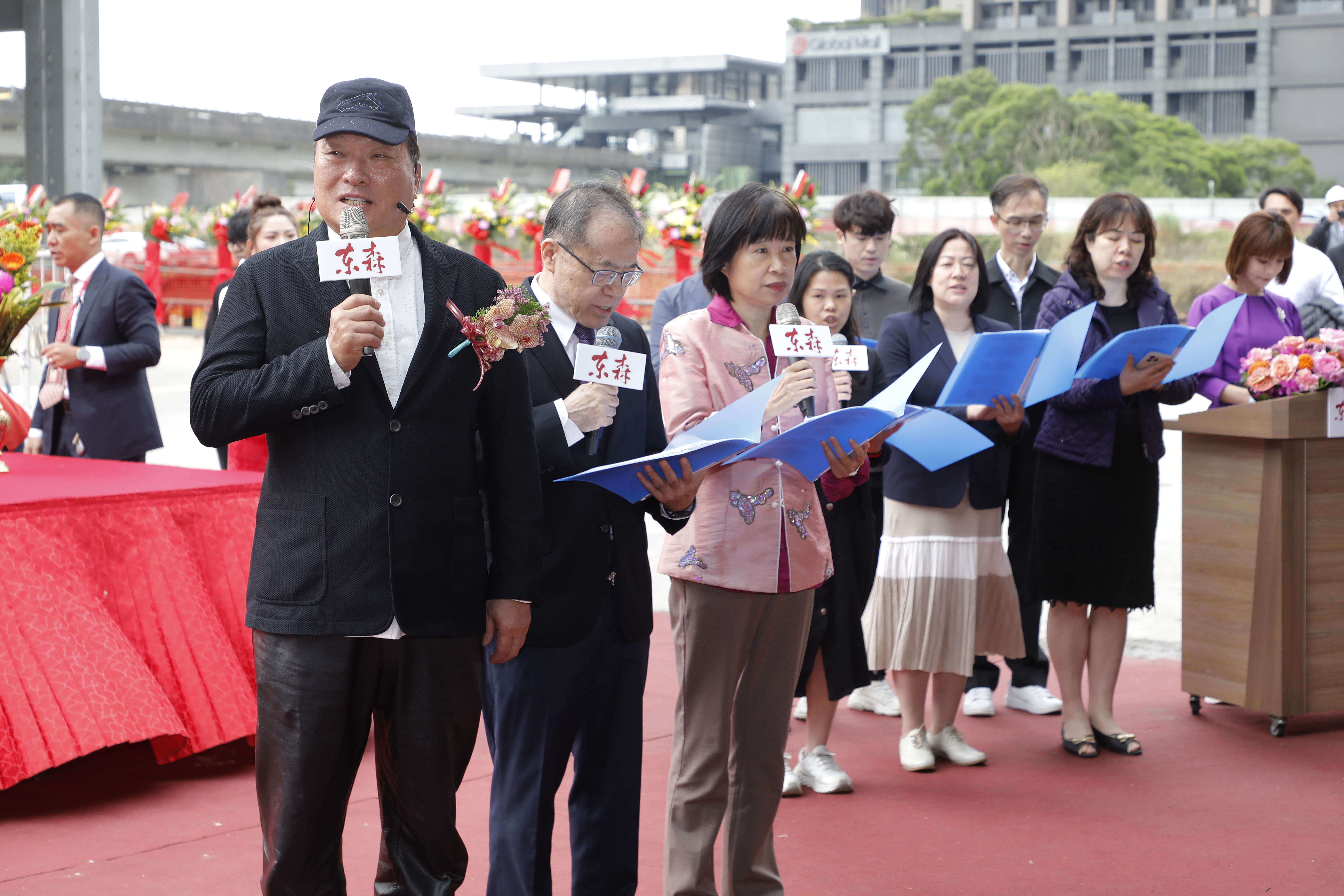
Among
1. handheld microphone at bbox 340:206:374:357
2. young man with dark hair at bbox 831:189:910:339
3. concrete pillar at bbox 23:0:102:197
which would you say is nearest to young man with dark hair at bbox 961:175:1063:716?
young man with dark hair at bbox 831:189:910:339

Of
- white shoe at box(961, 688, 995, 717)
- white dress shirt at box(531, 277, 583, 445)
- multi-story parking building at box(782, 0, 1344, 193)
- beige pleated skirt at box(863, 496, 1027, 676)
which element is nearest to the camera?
white dress shirt at box(531, 277, 583, 445)

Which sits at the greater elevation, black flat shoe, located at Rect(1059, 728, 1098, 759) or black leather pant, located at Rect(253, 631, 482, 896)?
black leather pant, located at Rect(253, 631, 482, 896)

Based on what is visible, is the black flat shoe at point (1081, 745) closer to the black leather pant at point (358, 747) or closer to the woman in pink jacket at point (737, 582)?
the woman in pink jacket at point (737, 582)

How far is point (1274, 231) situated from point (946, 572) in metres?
1.78

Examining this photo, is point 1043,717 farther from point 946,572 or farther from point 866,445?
point 866,445

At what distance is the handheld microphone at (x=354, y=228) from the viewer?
6.21 ft

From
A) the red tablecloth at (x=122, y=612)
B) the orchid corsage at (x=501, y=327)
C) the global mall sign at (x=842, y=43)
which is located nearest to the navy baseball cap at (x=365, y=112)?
the orchid corsage at (x=501, y=327)

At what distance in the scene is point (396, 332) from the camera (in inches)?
79.4

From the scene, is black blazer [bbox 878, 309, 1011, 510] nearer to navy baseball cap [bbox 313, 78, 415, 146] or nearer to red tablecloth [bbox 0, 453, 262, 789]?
red tablecloth [bbox 0, 453, 262, 789]

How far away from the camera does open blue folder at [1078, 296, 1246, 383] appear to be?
3604mm

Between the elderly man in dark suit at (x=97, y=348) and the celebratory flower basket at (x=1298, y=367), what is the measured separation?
12.9 feet

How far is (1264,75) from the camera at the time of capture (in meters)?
56.0

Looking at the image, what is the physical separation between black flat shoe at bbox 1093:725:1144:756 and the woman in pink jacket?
1703 millimetres

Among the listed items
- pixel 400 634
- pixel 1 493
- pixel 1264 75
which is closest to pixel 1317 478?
pixel 400 634
